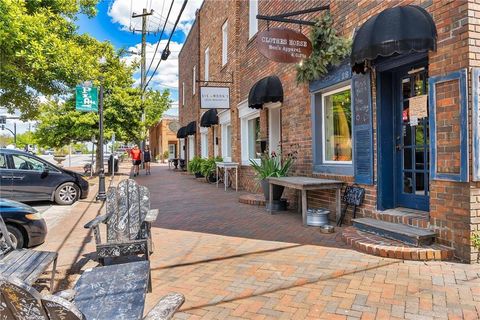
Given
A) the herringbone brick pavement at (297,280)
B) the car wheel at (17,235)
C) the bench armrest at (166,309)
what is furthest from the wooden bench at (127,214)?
the bench armrest at (166,309)

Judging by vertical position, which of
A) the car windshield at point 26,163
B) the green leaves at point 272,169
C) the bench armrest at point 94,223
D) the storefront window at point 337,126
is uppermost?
the storefront window at point 337,126

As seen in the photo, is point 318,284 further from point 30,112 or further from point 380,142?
point 30,112

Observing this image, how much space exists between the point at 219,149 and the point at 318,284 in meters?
12.1

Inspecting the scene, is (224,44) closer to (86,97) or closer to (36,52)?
(86,97)

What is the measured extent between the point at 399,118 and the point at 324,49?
76.1 inches

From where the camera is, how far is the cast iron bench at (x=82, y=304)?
157 centimetres

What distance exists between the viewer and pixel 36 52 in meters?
6.82

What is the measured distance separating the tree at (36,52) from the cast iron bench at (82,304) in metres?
4.94

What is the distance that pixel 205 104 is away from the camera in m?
12.3

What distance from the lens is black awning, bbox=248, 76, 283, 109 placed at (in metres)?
8.67

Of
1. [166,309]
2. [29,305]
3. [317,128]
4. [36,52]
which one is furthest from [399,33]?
[36,52]

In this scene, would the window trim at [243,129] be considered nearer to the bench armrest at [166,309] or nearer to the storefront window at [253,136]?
the storefront window at [253,136]

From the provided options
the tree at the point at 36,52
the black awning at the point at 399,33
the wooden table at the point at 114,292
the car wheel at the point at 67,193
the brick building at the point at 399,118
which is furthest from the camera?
the car wheel at the point at 67,193

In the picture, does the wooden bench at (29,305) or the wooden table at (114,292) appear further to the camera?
the wooden table at (114,292)
